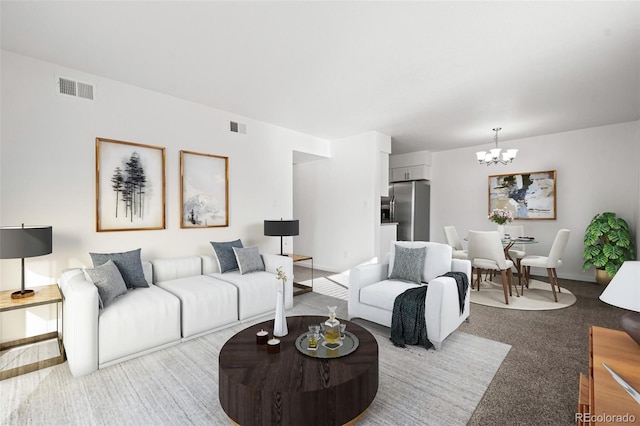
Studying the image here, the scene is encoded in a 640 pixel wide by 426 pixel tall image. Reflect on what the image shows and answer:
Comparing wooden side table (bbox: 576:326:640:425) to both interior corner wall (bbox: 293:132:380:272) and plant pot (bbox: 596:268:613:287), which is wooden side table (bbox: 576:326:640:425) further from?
plant pot (bbox: 596:268:613:287)

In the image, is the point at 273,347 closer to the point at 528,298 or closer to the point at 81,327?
the point at 81,327

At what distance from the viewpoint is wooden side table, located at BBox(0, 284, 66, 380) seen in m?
2.23

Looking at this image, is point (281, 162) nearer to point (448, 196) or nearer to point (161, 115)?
point (161, 115)

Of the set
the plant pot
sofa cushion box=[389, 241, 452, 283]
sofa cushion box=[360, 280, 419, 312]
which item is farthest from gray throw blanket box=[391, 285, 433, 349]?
the plant pot

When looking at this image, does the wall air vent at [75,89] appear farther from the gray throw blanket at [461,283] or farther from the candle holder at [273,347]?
the gray throw blanket at [461,283]

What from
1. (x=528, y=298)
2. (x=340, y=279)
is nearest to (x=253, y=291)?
(x=340, y=279)

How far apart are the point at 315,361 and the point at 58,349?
8.27ft

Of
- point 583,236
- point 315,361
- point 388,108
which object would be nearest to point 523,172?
point 583,236

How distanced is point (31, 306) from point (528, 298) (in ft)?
18.4

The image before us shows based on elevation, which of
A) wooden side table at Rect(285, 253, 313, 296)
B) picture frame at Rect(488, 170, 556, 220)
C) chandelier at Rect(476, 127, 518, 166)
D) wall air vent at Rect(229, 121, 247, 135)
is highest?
wall air vent at Rect(229, 121, 247, 135)

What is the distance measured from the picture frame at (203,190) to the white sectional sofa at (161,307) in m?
0.62

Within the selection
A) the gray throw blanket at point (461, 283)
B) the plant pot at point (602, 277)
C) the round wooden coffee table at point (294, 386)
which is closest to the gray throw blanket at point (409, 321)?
the gray throw blanket at point (461, 283)

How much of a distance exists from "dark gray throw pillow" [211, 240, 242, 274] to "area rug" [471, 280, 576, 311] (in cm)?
331

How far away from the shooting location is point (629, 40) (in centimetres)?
251
